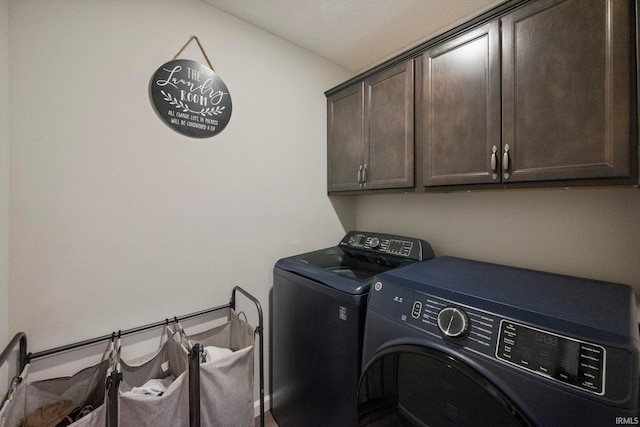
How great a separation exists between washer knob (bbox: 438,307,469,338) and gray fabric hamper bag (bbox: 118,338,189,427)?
1037 millimetres

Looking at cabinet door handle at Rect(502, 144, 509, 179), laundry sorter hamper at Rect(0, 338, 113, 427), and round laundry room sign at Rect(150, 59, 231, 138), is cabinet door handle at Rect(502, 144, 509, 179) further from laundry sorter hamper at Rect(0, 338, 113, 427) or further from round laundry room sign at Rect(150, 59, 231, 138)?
laundry sorter hamper at Rect(0, 338, 113, 427)

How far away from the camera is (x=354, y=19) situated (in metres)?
1.52

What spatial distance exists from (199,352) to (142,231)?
0.65 meters

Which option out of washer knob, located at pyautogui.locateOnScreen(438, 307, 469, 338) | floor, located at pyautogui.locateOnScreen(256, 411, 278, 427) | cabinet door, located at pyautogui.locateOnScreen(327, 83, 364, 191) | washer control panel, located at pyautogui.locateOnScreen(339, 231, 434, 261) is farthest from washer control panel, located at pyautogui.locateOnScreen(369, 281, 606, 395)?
floor, located at pyautogui.locateOnScreen(256, 411, 278, 427)

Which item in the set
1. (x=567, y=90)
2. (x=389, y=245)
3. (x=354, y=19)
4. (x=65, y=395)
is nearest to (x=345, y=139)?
(x=354, y=19)

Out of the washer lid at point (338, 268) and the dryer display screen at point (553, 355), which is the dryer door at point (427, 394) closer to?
the dryer display screen at point (553, 355)

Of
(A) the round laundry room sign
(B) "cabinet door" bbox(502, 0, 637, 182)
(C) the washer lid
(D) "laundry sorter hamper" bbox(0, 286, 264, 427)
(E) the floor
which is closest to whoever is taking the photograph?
(B) "cabinet door" bbox(502, 0, 637, 182)

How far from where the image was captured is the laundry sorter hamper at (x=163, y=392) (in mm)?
932

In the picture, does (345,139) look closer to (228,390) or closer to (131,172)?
(131,172)

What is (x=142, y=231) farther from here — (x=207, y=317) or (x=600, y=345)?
(x=600, y=345)

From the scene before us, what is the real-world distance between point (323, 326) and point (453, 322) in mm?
615

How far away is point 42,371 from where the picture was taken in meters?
1.06

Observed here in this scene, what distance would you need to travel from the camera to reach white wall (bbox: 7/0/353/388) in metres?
1.03

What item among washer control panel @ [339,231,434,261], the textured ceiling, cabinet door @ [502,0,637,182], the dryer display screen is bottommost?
the dryer display screen
